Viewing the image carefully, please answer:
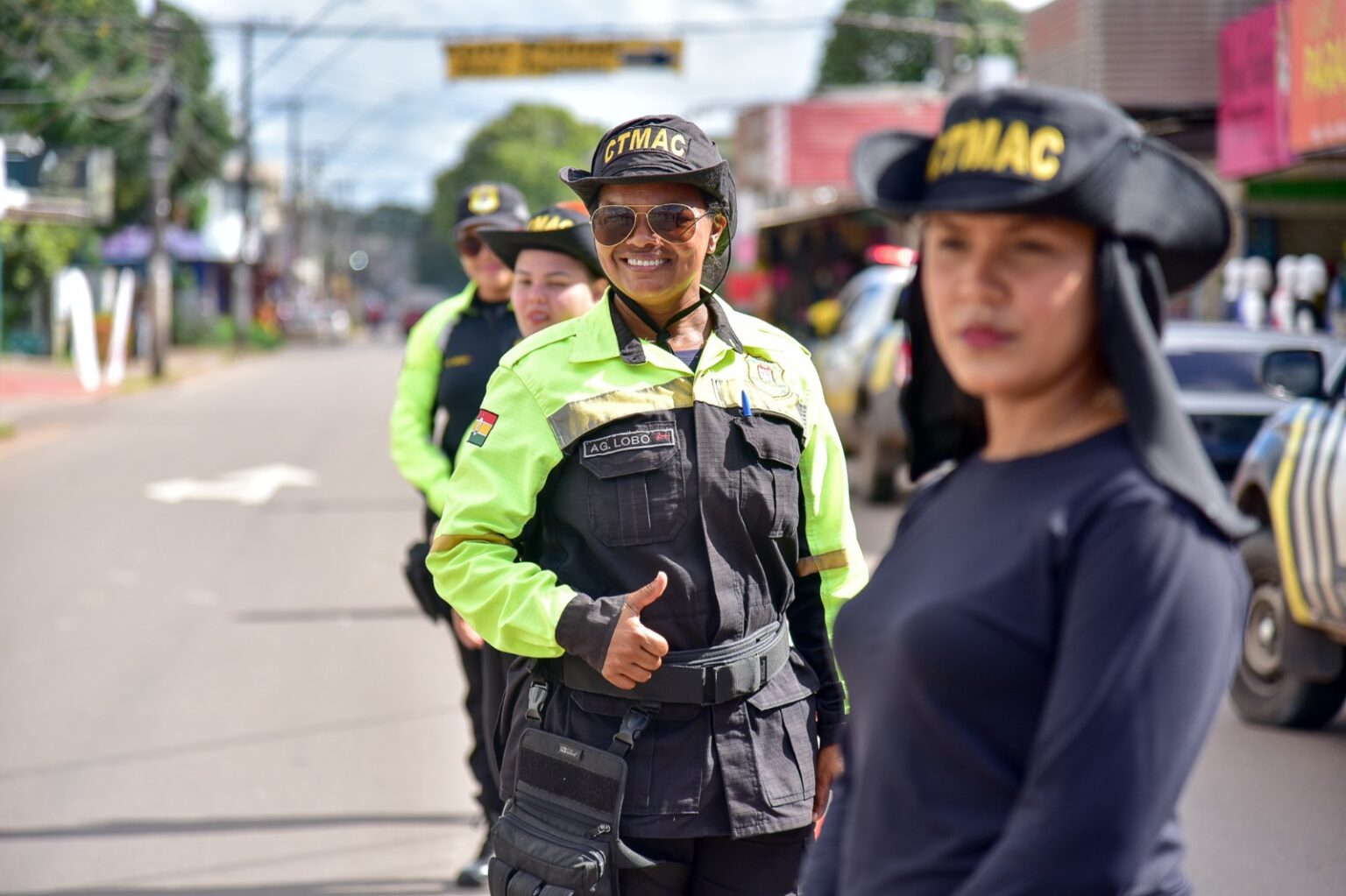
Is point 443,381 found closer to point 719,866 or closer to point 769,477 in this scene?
point 769,477

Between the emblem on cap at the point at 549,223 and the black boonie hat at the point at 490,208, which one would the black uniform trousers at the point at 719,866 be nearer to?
the emblem on cap at the point at 549,223

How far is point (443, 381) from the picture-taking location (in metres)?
5.43

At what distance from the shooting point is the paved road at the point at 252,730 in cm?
585

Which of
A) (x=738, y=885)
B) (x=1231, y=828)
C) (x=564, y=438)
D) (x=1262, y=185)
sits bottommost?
(x=1231, y=828)

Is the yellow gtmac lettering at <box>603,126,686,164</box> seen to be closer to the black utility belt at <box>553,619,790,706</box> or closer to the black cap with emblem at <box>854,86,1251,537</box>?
the black utility belt at <box>553,619,790,706</box>

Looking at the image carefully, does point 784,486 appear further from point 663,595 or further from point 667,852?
point 667,852

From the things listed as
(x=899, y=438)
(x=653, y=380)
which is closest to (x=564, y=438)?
(x=653, y=380)

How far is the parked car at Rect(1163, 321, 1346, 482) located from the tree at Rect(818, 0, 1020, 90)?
49561 mm

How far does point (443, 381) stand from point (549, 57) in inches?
1388

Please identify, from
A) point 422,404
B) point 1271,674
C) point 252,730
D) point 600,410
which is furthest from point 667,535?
point 1271,674

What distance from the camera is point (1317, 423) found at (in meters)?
7.00

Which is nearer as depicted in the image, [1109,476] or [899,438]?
[1109,476]

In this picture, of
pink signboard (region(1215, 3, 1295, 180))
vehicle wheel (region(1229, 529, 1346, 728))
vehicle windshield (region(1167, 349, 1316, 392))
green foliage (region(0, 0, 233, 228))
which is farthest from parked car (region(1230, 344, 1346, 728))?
green foliage (region(0, 0, 233, 228))

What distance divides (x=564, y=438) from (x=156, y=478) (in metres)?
14.5
